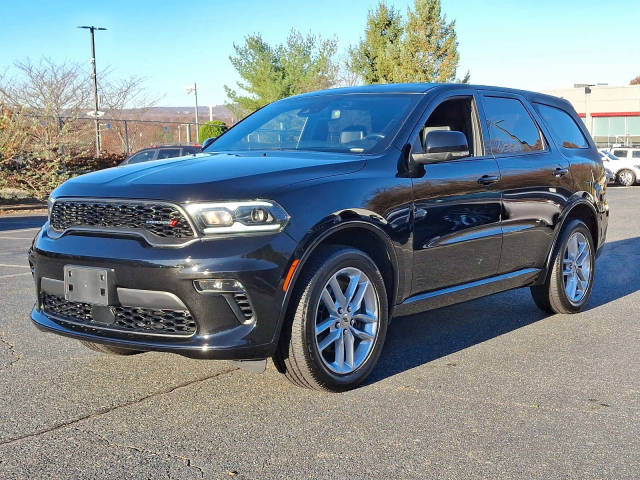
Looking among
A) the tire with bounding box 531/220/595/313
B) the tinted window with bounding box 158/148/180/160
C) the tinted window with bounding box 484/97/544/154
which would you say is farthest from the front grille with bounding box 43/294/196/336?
the tinted window with bounding box 158/148/180/160

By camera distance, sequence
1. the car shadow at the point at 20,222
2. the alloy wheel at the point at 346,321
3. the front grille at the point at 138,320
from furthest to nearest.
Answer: the car shadow at the point at 20,222 → the alloy wheel at the point at 346,321 → the front grille at the point at 138,320

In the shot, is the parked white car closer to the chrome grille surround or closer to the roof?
the roof

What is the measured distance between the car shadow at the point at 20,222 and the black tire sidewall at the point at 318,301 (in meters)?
12.6

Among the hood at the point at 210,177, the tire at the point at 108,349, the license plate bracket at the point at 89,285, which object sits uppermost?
the hood at the point at 210,177

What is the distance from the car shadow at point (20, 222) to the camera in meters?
16.2

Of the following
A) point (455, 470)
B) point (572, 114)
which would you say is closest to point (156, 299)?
point (455, 470)

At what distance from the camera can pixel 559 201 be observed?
6.30 meters

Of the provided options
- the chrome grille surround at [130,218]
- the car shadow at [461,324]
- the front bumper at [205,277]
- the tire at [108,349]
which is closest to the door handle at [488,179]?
the car shadow at [461,324]

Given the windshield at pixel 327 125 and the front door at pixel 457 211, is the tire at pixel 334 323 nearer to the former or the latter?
the front door at pixel 457 211

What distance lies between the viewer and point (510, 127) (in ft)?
19.9

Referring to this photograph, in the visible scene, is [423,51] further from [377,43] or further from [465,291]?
[465,291]

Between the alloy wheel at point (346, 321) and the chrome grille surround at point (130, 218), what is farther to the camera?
the alloy wheel at point (346, 321)

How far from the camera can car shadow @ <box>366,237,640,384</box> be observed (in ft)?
17.1

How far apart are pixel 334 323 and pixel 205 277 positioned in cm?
89
